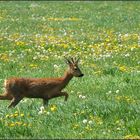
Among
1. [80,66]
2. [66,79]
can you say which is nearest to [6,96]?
[66,79]

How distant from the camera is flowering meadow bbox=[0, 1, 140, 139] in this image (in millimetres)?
9375

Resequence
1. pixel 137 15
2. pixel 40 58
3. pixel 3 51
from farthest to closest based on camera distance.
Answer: pixel 137 15
pixel 3 51
pixel 40 58

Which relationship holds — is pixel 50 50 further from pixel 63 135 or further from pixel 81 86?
pixel 63 135

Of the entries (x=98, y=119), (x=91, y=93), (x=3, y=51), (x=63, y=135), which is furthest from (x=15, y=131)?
(x=3, y=51)

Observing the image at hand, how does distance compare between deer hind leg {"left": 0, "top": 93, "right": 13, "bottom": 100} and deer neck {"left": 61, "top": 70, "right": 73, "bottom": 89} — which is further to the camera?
deer neck {"left": 61, "top": 70, "right": 73, "bottom": 89}

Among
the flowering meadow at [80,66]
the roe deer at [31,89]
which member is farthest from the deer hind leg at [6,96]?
the flowering meadow at [80,66]

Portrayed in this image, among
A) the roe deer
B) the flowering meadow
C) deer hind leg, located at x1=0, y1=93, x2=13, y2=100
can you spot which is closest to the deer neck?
the roe deer

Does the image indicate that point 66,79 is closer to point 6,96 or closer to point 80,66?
point 6,96

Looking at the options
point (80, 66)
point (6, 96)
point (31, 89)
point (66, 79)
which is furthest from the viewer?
point (80, 66)

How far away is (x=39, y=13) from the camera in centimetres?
3584

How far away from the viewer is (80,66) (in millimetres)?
16797

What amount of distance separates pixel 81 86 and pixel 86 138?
541 cm

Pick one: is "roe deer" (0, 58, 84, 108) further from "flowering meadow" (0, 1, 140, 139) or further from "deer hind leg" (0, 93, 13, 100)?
"flowering meadow" (0, 1, 140, 139)

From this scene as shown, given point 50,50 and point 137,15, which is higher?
point 50,50
